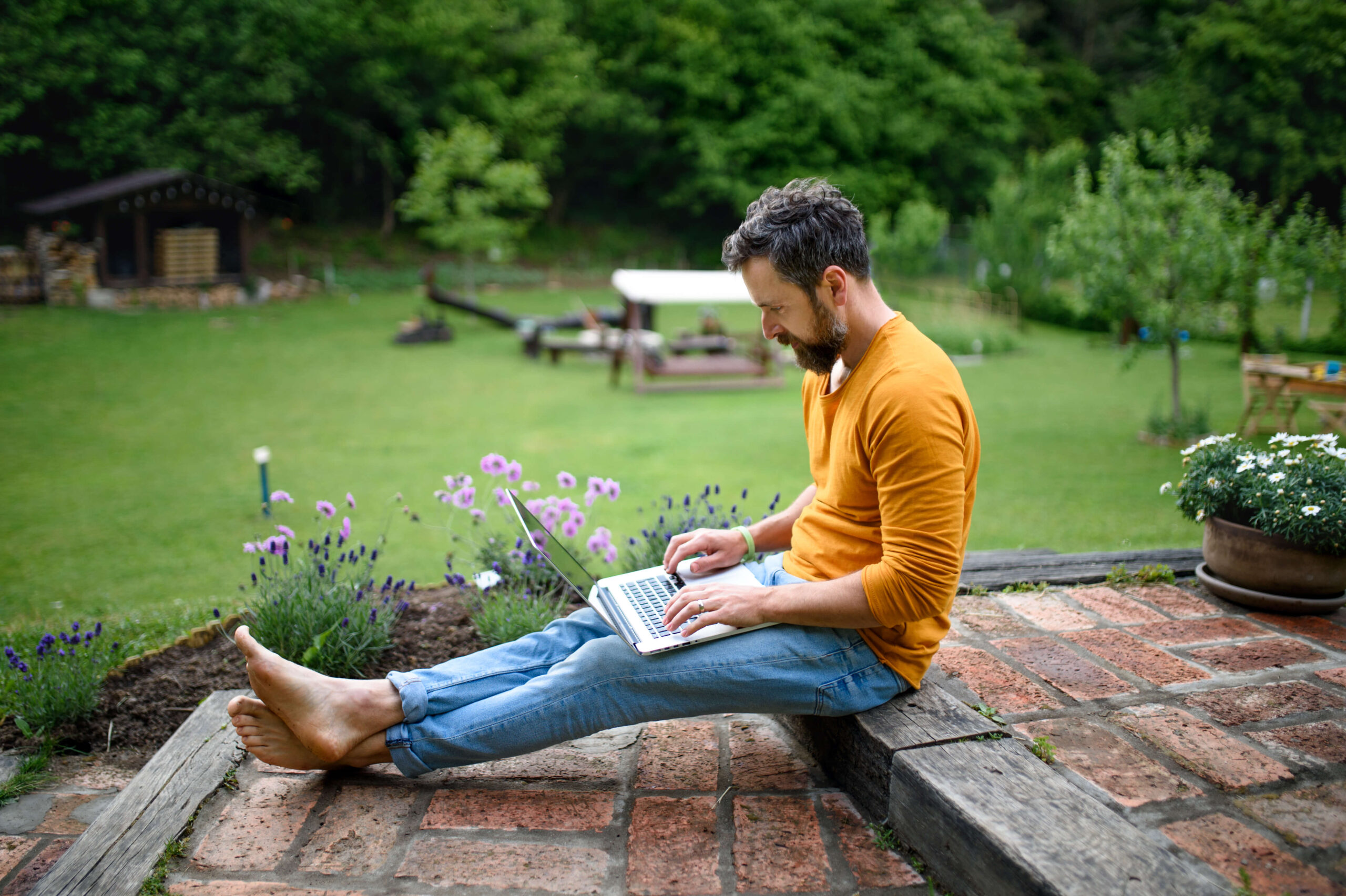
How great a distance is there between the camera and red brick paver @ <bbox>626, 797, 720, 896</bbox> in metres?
1.82

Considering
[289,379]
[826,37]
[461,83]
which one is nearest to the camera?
[289,379]

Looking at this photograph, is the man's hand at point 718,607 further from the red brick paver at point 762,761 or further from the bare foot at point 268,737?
the bare foot at point 268,737

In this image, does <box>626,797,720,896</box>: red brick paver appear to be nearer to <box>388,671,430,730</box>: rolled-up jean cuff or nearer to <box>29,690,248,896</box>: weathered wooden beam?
<box>388,671,430,730</box>: rolled-up jean cuff

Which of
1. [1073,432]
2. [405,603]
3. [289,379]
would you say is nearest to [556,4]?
[289,379]

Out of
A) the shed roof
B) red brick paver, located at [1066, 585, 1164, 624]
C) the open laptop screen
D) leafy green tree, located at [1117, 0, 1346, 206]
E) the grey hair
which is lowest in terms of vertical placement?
red brick paver, located at [1066, 585, 1164, 624]

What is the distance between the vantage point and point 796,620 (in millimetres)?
1979

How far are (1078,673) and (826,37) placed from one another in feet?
107

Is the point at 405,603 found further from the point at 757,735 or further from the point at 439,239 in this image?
the point at 439,239

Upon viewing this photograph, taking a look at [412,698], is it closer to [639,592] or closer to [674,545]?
[639,592]

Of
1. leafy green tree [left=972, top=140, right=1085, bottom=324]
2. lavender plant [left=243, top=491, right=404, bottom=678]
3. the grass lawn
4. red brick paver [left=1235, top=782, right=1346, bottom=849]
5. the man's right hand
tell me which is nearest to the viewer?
red brick paver [left=1235, top=782, right=1346, bottom=849]

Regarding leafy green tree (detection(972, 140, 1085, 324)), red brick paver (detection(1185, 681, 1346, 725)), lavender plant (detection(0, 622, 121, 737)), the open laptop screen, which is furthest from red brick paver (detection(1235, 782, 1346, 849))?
leafy green tree (detection(972, 140, 1085, 324))

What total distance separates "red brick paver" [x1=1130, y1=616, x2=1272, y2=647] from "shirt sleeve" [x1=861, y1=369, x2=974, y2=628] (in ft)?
4.22

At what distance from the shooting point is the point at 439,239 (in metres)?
22.3

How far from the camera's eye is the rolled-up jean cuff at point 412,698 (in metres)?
2.06
